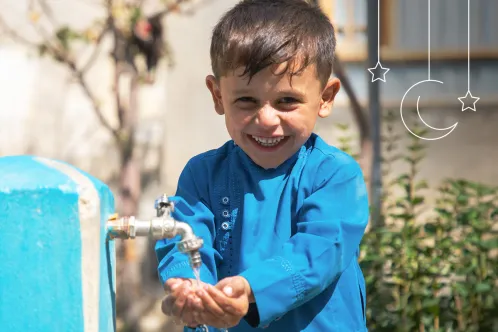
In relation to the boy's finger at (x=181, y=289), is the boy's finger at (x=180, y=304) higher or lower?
lower

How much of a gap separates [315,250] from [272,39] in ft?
1.49

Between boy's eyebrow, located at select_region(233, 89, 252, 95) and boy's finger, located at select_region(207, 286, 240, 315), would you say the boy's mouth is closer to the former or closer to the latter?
boy's eyebrow, located at select_region(233, 89, 252, 95)

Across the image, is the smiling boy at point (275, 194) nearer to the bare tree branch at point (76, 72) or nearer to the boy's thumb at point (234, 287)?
the boy's thumb at point (234, 287)

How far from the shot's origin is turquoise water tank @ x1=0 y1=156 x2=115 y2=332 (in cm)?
189

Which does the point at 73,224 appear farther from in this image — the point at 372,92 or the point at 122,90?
the point at 122,90

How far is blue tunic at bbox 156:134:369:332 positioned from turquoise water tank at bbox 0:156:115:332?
0.21 metres

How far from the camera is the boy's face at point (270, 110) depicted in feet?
6.46

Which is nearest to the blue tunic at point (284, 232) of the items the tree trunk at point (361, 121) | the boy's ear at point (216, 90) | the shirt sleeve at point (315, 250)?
the shirt sleeve at point (315, 250)

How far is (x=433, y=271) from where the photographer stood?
355 cm

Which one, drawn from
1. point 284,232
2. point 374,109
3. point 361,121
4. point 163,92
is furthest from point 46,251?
point 163,92

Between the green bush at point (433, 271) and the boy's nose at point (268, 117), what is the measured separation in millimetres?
1618

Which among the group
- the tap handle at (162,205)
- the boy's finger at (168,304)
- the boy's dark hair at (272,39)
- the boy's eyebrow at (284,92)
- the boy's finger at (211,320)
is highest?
the boy's dark hair at (272,39)

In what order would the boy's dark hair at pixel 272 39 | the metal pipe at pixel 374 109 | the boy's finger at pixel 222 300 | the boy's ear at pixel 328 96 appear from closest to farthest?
the boy's finger at pixel 222 300, the boy's dark hair at pixel 272 39, the boy's ear at pixel 328 96, the metal pipe at pixel 374 109

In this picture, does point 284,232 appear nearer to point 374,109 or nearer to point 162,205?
point 162,205
